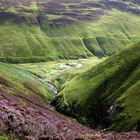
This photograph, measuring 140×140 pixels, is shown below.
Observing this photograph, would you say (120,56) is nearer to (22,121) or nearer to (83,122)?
(83,122)

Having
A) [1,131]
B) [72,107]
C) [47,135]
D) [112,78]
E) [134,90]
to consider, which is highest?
[1,131]

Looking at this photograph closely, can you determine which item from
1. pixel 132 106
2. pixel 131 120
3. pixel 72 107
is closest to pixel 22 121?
pixel 131 120

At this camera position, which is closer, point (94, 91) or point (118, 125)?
point (118, 125)

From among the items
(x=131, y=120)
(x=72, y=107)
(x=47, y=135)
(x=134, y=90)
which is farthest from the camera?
(x=72, y=107)

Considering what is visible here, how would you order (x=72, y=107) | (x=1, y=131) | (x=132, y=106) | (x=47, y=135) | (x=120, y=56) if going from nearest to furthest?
(x=1, y=131), (x=47, y=135), (x=132, y=106), (x=72, y=107), (x=120, y=56)

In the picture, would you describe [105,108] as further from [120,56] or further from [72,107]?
[120,56]

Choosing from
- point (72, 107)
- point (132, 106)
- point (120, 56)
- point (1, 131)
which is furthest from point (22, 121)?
point (120, 56)

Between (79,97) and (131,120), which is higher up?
(131,120)
